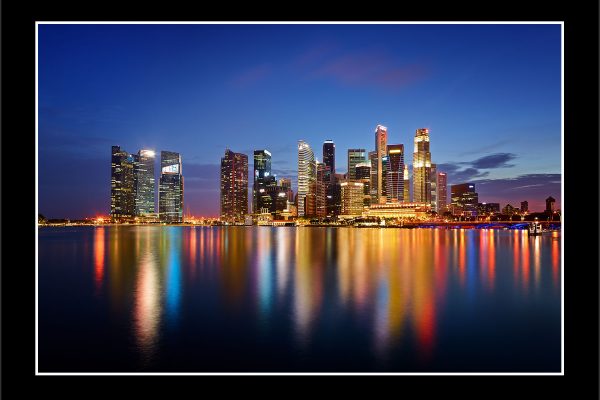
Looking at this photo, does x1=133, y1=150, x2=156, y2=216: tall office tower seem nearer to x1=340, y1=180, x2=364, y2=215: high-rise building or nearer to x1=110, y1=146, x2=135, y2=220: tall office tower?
x1=110, y1=146, x2=135, y2=220: tall office tower

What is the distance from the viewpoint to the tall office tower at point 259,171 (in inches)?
4466

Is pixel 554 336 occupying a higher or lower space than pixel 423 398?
lower

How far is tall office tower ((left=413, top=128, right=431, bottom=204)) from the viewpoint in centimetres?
12038

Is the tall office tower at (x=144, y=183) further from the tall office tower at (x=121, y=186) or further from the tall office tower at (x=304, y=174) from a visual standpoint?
the tall office tower at (x=304, y=174)

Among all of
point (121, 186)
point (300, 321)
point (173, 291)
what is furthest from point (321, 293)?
point (121, 186)

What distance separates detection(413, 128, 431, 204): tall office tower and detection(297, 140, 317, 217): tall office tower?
31671 millimetres

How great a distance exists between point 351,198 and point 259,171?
30779mm

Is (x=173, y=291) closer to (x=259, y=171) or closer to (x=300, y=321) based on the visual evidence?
(x=300, y=321)

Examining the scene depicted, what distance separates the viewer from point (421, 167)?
124688 mm

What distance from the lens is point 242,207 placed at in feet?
377

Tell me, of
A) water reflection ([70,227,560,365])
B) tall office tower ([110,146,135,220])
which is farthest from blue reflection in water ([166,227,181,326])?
tall office tower ([110,146,135,220])
